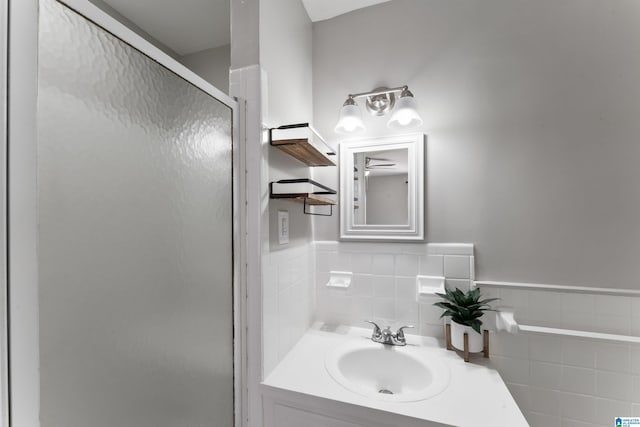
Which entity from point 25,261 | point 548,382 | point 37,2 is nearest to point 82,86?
point 37,2

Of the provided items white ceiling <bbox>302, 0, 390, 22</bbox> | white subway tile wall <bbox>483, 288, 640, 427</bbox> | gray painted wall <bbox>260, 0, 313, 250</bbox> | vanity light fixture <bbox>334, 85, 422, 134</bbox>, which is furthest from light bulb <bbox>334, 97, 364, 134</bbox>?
white subway tile wall <bbox>483, 288, 640, 427</bbox>

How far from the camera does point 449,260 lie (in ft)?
4.25

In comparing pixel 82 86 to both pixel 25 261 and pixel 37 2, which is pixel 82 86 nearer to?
pixel 37 2

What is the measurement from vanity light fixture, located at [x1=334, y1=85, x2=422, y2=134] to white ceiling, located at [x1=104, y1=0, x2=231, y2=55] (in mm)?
860

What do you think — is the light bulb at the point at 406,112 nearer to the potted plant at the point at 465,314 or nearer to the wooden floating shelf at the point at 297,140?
the wooden floating shelf at the point at 297,140

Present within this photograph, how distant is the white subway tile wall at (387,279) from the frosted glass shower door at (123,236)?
724 mm

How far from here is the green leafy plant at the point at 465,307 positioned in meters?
1.14

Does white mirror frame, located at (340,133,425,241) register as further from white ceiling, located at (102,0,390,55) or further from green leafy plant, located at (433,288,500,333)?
white ceiling, located at (102,0,390,55)

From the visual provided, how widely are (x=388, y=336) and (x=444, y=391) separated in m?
0.34

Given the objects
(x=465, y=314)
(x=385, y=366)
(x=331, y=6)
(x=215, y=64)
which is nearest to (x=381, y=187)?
(x=465, y=314)

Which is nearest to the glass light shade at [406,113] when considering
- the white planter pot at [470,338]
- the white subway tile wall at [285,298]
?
the white subway tile wall at [285,298]

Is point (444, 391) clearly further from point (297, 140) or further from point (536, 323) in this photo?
point (297, 140)

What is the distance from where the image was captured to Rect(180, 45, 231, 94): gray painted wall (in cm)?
166

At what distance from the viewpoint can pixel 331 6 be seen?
4.66 ft
